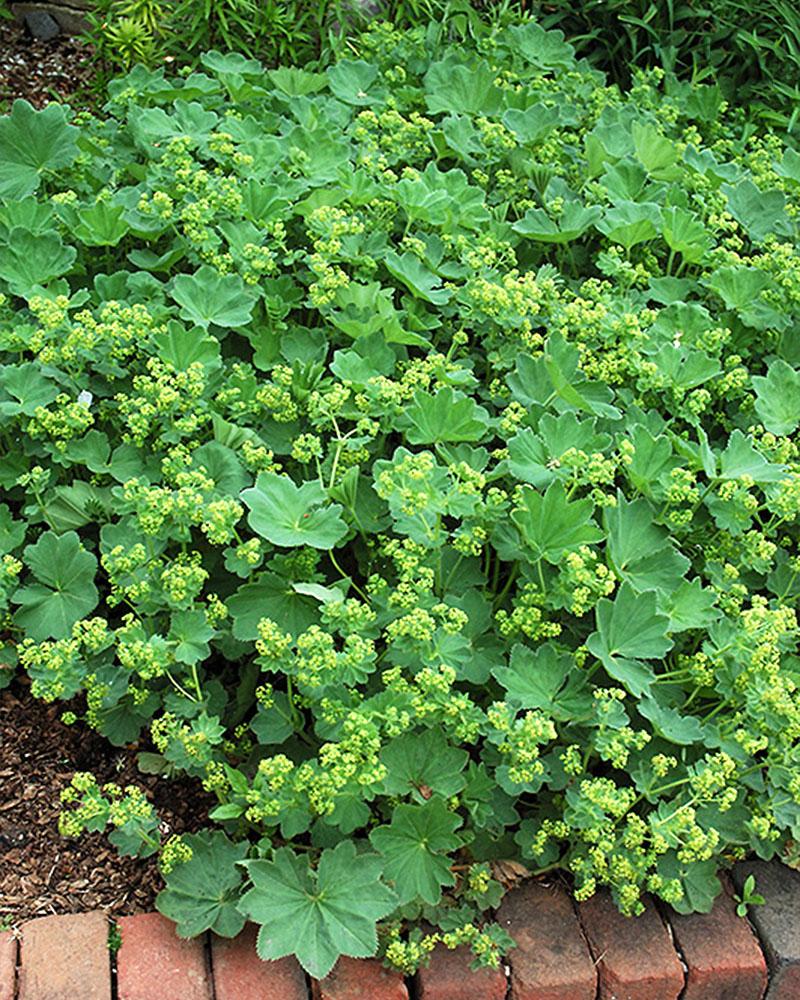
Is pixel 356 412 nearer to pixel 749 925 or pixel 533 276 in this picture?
pixel 533 276

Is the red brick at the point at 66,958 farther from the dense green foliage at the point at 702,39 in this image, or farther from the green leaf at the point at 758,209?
the dense green foliage at the point at 702,39

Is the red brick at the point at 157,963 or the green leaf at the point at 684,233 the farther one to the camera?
the green leaf at the point at 684,233

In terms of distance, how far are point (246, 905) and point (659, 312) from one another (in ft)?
5.25

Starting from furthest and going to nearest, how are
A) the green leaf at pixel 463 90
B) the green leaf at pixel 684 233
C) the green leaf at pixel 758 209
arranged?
the green leaf at pixel 463 90 < the green leaf at pixel 758 209 < the green leaf at pixel 684 233

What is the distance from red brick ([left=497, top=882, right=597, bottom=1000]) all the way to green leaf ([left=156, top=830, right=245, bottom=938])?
48cm

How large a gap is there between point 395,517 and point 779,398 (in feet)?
3.26

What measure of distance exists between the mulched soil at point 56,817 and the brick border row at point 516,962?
77 millimetres

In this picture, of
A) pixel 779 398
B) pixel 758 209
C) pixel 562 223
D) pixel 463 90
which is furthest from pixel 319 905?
pixel 463 90

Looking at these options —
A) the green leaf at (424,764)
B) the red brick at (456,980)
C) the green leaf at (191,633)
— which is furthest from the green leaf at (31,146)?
the red brick at (456,980)

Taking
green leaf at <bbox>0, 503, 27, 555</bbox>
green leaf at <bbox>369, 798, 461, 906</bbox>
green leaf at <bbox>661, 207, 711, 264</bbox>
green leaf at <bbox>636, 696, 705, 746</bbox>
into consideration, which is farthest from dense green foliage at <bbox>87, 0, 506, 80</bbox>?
green leaf at <bbox>369, 798, 461, 906</bbox>

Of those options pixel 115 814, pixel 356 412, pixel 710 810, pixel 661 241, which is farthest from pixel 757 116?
pixel 115 814

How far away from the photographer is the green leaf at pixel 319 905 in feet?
6.80

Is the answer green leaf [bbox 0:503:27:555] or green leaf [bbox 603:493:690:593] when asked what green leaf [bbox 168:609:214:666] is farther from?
green leaf [bbox 603:493:690:593]

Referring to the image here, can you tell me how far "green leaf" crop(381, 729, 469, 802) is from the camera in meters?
2.21
